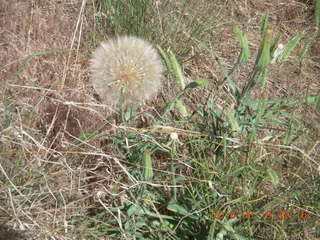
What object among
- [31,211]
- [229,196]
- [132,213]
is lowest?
[31,211]

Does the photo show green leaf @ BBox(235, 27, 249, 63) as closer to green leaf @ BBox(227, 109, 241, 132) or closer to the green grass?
the green grass

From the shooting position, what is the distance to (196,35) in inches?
85.7

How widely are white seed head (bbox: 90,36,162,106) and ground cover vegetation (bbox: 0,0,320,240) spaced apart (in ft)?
0.22

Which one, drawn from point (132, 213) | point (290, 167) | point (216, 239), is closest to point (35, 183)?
point (132, 213)

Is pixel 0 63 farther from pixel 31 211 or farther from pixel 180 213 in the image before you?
pixel 180 213

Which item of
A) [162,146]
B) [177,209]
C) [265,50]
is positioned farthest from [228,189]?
[265,50]

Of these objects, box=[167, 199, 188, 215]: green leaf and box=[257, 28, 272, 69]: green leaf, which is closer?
box=[257, 28, 272, 69]: green leaf

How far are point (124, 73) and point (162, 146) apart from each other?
0.33m

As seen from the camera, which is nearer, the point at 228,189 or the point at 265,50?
the point at 265,50

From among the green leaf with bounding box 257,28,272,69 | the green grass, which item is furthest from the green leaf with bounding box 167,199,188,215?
the green leaf with bounding box 257,28,272,69

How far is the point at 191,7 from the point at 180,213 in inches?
50.3

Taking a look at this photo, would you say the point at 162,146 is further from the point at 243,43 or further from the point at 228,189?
the point at 243,43

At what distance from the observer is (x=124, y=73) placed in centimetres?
150

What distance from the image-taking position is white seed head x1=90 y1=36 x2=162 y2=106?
1506 mm
